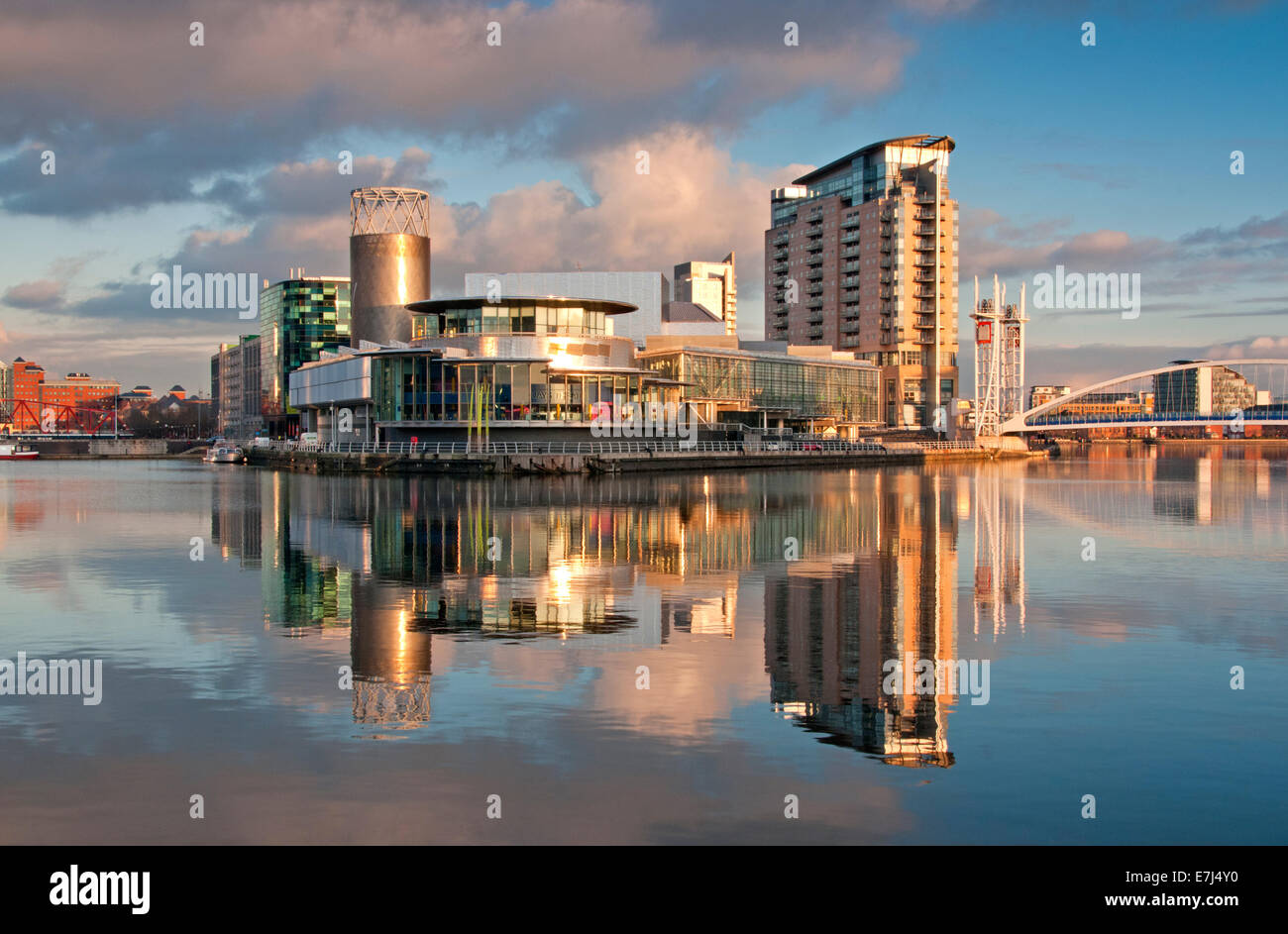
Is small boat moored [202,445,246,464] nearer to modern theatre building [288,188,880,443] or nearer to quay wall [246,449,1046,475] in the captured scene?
modern theatre building [288,188,880,443]

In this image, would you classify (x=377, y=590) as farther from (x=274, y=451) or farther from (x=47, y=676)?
(x=274, y=451)

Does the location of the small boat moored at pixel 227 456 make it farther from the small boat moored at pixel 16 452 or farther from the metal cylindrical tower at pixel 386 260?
the small boat moored at pixel 16 452

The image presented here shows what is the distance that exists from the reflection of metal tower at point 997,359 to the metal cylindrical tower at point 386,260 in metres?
83.3

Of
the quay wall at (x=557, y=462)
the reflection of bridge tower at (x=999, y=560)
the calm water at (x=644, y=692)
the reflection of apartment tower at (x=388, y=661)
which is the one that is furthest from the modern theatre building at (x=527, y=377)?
the reflection of apartment tower at (x=388, y=661)

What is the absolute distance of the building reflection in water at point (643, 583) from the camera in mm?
15298

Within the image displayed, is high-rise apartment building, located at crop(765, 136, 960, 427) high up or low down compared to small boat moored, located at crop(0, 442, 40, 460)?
up

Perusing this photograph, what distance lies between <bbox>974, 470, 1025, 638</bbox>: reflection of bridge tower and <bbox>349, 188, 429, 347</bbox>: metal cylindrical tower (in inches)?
4296

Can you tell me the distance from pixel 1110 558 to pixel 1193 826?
23.3 m

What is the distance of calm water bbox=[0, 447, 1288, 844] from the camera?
10508mm

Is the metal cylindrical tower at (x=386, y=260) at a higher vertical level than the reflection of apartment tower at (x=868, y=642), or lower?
higher

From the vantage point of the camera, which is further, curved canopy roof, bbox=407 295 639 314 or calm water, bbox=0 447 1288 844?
curved canopy roof, bbox=407 295 639 314

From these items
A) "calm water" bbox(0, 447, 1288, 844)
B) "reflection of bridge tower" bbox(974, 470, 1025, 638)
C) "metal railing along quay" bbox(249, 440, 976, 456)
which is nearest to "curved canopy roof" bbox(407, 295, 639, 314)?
"metal railing along quay" bbox(249, 440, 976, 456)

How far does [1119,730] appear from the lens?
1335 centimetres

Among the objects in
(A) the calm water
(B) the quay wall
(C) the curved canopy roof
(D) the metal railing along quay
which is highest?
(C) the curved canopy roof
